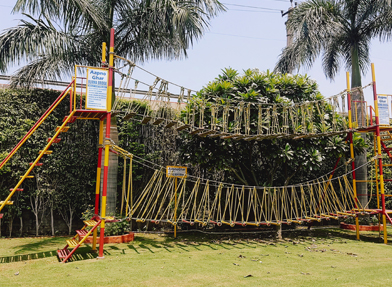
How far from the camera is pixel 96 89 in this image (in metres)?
6.39

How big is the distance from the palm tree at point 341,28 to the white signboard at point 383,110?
1668 millimetres

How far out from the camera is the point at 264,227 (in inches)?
414

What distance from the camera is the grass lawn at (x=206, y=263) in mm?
4801

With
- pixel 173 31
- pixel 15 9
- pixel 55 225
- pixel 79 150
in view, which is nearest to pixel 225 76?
pixel 173 31

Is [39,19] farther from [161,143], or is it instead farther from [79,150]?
[161,143]

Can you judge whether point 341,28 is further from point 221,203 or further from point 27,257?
point 27,257

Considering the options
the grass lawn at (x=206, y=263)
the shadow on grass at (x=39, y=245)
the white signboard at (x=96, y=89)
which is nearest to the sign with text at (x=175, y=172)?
the grass lawn at (x=206, y=263)

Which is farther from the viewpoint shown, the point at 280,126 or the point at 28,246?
the point at 280,126

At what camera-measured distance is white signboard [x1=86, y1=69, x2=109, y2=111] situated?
6313mm

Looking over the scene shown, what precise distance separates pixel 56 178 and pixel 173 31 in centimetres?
506

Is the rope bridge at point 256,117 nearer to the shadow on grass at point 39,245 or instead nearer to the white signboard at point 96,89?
the white signboard at point 96,89

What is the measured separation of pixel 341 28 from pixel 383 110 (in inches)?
141

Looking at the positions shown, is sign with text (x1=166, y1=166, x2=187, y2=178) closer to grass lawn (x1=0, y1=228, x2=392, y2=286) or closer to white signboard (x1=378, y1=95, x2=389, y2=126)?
grass lawn (x1=0, y1=228, x2=392, y2=286)

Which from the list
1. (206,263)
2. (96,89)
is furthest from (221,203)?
(96,89)
